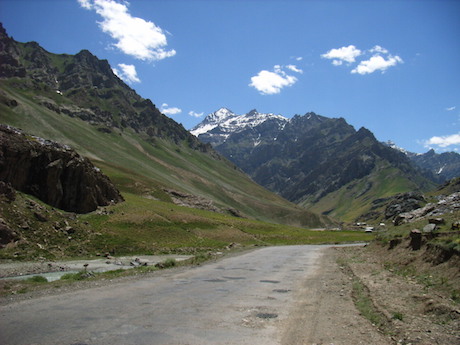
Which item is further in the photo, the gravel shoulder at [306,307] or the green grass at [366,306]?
the green grass at [366,306]

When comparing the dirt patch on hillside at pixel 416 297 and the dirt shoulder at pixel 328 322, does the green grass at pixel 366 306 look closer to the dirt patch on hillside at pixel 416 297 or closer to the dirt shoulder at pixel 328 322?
the dirt patch on hillside at pixel 416 297

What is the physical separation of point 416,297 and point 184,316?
10.8 metres

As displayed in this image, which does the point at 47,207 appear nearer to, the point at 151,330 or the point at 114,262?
the point at 114,262

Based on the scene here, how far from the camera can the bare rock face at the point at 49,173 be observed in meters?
41.9

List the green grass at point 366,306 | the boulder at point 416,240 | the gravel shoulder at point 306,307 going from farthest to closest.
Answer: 1. the boulder at point 416,240
2. the green grass at point 366,306
3. the gravel shoulder at point 306,307

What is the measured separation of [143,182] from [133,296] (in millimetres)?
104782

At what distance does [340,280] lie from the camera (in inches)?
965

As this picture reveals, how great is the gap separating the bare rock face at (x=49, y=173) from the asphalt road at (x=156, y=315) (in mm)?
→ 28959

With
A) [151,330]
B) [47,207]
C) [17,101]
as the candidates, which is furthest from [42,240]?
[17,101]

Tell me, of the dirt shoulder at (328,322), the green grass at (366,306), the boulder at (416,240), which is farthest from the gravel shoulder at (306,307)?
the boulder at (416,240)

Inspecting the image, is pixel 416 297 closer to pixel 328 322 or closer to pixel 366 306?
pixel 366 306

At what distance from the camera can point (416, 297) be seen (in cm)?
1633

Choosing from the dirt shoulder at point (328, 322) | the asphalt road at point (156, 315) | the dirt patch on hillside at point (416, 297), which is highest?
the dirt patch on hillside at point (416, 297)

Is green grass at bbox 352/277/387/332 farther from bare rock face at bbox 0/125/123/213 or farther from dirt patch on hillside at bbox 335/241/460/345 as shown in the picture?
bare rock face at bbox 0/125/123/213
